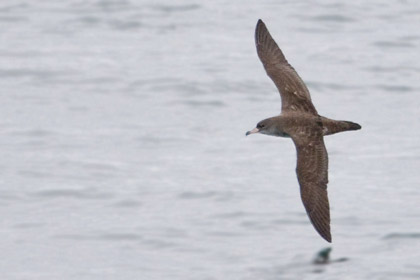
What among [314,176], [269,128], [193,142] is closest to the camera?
[314,176]

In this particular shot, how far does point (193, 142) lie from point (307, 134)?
20.4 feet

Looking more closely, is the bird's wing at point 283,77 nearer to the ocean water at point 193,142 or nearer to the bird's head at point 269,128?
the bird's head at point 269,128

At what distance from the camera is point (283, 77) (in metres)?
14.0

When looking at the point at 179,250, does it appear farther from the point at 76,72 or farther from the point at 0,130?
the point at 76,72

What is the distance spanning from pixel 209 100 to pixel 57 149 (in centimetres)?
295

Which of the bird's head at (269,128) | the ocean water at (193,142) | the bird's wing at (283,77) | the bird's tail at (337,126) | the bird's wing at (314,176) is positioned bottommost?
the ocean water at (193,142)

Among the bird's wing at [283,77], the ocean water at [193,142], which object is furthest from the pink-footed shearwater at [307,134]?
the ocean water at [193,142]

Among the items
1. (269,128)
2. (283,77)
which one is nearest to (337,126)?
(269,128)

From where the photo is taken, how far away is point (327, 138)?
1941 cm

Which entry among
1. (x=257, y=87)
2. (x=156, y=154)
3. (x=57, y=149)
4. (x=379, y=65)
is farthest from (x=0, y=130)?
(x=379, y=65)

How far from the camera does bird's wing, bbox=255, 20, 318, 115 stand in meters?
13.7

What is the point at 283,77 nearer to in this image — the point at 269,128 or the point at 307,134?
the point at 269,128

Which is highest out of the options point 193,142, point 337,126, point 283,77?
point 283,77

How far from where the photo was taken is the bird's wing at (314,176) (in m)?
12.6
